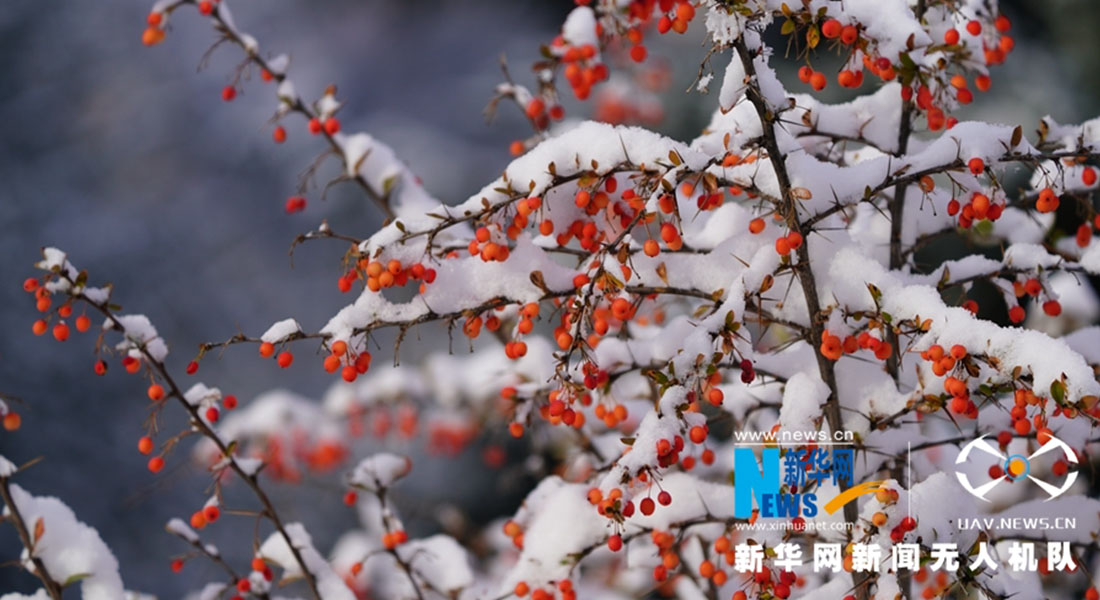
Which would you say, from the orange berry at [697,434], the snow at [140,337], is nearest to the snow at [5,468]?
the snow at [140,337]

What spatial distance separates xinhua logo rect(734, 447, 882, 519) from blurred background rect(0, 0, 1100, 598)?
13.6ft

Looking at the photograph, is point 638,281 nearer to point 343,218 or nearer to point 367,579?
point 367,579

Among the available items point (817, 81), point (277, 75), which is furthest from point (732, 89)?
point (277, 75)

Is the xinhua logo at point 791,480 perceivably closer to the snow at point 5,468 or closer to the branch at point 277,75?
the branch at point 277,75

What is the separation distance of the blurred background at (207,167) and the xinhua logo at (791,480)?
4.14 meters

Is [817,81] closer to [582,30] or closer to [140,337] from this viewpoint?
[582,30]

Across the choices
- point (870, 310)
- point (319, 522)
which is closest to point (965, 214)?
point (870, 310)

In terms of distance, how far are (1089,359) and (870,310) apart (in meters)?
0.60

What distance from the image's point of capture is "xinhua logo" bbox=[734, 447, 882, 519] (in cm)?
168

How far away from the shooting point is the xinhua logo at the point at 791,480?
1680 millimetres

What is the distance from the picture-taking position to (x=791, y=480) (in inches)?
66.4

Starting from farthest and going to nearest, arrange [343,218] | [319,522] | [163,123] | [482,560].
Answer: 1. [163,123]
2. [343,218]
3. [319,522]
4. [482,560]

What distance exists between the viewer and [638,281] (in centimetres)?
180

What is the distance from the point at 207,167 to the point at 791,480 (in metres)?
7.19
